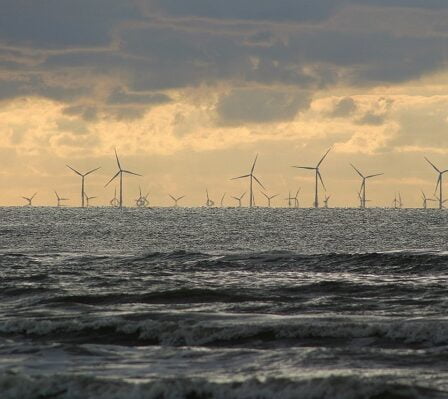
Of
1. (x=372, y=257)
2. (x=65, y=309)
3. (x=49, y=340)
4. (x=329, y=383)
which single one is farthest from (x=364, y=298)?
(x=372, y=257)

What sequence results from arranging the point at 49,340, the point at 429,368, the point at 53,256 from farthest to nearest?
1. the point at 53,256
2. the point at 49,340
3. the point at 429,368

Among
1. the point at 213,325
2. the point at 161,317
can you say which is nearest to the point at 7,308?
the point at 161,317

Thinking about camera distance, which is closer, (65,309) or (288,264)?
(65,309)

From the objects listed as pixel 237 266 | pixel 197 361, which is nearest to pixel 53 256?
pixel 237 266

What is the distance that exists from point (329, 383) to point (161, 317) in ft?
40.3

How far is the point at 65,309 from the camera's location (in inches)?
1462

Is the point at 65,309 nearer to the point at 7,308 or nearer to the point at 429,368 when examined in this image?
the point at 7,308

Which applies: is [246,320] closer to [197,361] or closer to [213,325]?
[213,325]

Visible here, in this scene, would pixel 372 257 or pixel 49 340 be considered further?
pixel 372 257

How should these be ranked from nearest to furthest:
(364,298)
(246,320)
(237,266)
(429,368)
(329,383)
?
(329,383) → (429,368) → (246,320) → (364,298) → (237,266)

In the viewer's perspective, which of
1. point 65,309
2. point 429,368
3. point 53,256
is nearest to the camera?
point 429,368

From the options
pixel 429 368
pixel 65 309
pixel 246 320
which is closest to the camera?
pixel 429 368

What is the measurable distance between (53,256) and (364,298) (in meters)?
39.0

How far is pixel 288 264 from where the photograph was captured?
62188 millimetres
